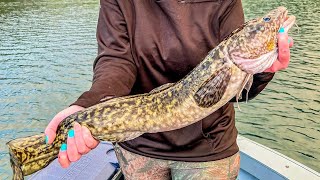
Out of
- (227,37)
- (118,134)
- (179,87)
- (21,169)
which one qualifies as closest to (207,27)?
(227,37)

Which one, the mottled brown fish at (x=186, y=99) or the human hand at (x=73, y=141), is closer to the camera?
the human hand at (x=73, y=141)

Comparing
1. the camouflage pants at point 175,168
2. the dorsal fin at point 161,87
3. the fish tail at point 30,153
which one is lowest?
the camouflage pants at point 175,168

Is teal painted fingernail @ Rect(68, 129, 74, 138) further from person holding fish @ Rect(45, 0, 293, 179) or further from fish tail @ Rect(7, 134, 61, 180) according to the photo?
person holding fish @ Rect(45, 0, 293, 179)

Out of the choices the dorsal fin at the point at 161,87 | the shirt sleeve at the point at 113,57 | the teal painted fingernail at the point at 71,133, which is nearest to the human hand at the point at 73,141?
the teal painted fingernail at the point at 71,133

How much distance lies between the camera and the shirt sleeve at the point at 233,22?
8.69 feet

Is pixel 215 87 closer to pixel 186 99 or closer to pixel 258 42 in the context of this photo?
pixel 186 99

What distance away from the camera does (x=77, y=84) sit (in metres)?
13.0

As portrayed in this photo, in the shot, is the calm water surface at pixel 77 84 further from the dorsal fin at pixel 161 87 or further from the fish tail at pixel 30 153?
the dorsal fin at pixel 161 87

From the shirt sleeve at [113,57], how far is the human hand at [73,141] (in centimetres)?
25

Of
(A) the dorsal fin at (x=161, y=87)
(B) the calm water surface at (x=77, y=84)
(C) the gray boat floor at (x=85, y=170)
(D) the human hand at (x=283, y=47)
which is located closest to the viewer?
(D) the human hand at (x=283, y=47)

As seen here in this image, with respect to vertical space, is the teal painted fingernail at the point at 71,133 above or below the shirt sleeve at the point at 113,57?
below

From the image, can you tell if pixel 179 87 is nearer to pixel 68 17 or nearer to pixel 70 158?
pixel 70 158

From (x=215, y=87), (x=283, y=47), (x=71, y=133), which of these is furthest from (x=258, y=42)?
(x=71, y=133)

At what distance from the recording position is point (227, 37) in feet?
8.46
